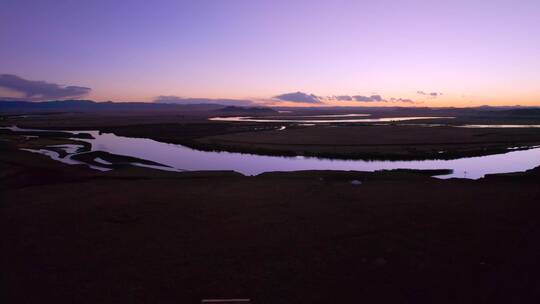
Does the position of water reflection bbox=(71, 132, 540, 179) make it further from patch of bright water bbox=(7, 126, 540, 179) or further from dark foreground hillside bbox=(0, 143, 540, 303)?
dark foreground hillside bbox=(0, 143, 540, 303)

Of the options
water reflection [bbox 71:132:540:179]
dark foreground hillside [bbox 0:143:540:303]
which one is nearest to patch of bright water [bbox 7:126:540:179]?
water reflection [bbox 71:132:540:179]

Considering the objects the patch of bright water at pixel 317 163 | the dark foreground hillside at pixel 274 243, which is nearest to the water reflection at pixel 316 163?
the patch of bright water at pixel 317 163

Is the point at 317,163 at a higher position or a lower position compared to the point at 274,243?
higher

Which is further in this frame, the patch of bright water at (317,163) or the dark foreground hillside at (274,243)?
the patch of bright water at (317,163)

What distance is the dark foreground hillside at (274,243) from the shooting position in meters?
8.02

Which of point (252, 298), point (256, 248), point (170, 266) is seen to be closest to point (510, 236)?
point (256, 248)

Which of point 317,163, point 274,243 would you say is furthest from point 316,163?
point 274,243

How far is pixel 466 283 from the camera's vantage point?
8.24 metres

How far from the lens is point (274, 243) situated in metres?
10.6

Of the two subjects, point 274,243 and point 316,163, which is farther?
point 316,163

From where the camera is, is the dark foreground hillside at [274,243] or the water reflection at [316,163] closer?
the dark foreground hillside at [274,243]

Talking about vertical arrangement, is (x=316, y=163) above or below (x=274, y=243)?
above

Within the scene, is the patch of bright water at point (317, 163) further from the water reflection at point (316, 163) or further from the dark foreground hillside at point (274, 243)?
the dark foreground hillside at point (274, 243)

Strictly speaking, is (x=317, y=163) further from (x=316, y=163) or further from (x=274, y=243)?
(x=274, y=243)
